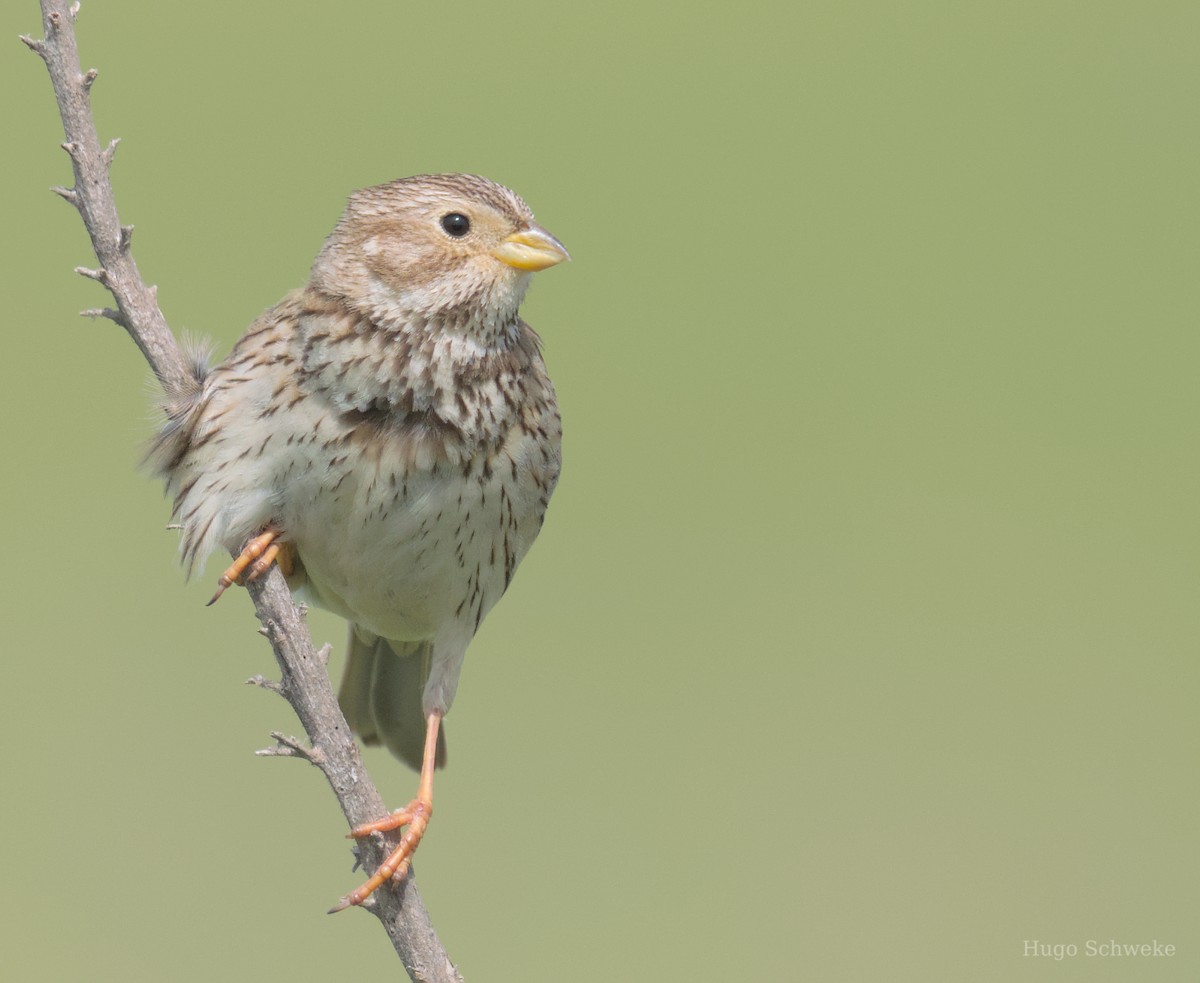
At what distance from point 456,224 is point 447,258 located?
0.36 ft

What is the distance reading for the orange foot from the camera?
4.73 m

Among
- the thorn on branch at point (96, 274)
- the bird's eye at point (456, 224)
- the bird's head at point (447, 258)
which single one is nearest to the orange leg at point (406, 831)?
the bird's head at point (447, 258)

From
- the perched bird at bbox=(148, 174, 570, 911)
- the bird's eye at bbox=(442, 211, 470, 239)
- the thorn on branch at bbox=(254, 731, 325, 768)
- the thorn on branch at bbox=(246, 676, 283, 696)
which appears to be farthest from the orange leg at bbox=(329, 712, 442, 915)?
the bird's eye at bbox=(442, 211, 470, 239)

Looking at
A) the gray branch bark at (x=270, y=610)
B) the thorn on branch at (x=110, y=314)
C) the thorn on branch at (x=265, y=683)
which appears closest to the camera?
the thorn on branch at (x=265, y=683)

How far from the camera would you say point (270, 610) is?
447 centimetres

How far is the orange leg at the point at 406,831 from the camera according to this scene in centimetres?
446

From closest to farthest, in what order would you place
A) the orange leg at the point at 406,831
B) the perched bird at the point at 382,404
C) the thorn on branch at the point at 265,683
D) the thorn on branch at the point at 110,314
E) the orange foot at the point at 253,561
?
the thorn on branch at the point at 265,683
the thorn on branch at the point at 110,314
the orange leg at the point at 406,831
the orange foot at the point at 253,561
the perched bird at the point at 382,404

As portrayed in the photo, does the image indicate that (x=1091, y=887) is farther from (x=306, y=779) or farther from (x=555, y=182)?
(x=555, y=182)

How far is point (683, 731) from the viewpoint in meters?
9.88

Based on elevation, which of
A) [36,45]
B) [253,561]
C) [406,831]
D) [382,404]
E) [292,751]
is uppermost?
[36,45]

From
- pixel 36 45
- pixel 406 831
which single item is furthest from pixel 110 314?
pixel 406 831

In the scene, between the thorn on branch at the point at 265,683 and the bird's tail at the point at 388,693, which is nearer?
the thorn on branch at the point at 265,683

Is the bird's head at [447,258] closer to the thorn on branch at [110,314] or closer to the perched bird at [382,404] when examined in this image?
the perched bird at [382,404]

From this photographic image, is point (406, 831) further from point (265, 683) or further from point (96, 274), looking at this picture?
point (96, 274)
